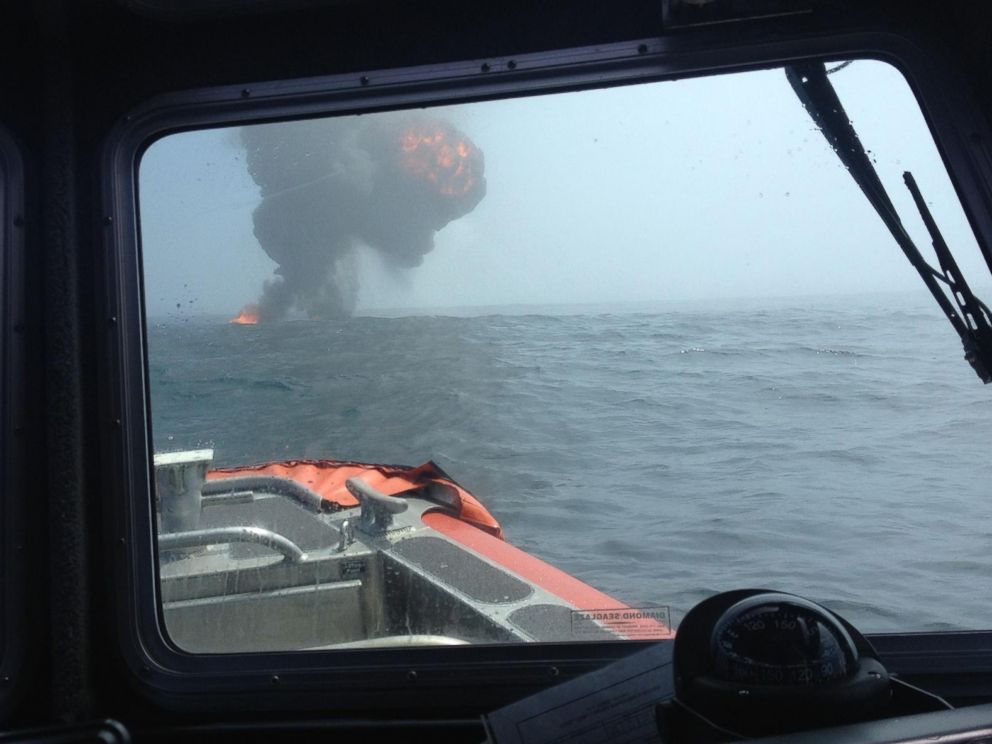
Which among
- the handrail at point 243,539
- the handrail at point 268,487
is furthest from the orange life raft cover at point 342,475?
the handrail at point 243,539

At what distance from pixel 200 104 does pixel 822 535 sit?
1604 millimetres

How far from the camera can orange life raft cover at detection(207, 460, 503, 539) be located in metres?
2.08

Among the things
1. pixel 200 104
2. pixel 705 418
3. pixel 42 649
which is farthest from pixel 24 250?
pixel 705 418

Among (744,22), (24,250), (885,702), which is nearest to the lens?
(885,702)

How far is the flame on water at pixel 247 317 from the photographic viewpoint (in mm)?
2105

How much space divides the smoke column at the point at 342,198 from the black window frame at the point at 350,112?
56 millimetres

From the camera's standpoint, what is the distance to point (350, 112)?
6.86 ft

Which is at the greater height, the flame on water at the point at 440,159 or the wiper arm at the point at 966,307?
the flame on water at the point at 440,159

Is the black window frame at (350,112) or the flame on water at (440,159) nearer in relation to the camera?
the black window frame at (350,112)

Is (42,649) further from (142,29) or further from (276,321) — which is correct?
(142,29)

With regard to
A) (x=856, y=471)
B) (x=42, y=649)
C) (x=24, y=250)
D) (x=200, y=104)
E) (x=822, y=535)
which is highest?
(x=200, y=104)

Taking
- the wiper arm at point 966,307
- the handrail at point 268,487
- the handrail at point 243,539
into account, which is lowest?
the handrail at point 243,539

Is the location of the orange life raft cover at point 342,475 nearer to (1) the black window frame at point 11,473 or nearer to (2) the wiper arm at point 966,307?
(1) the black window frame at point 11,473

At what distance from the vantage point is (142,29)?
206 cm
